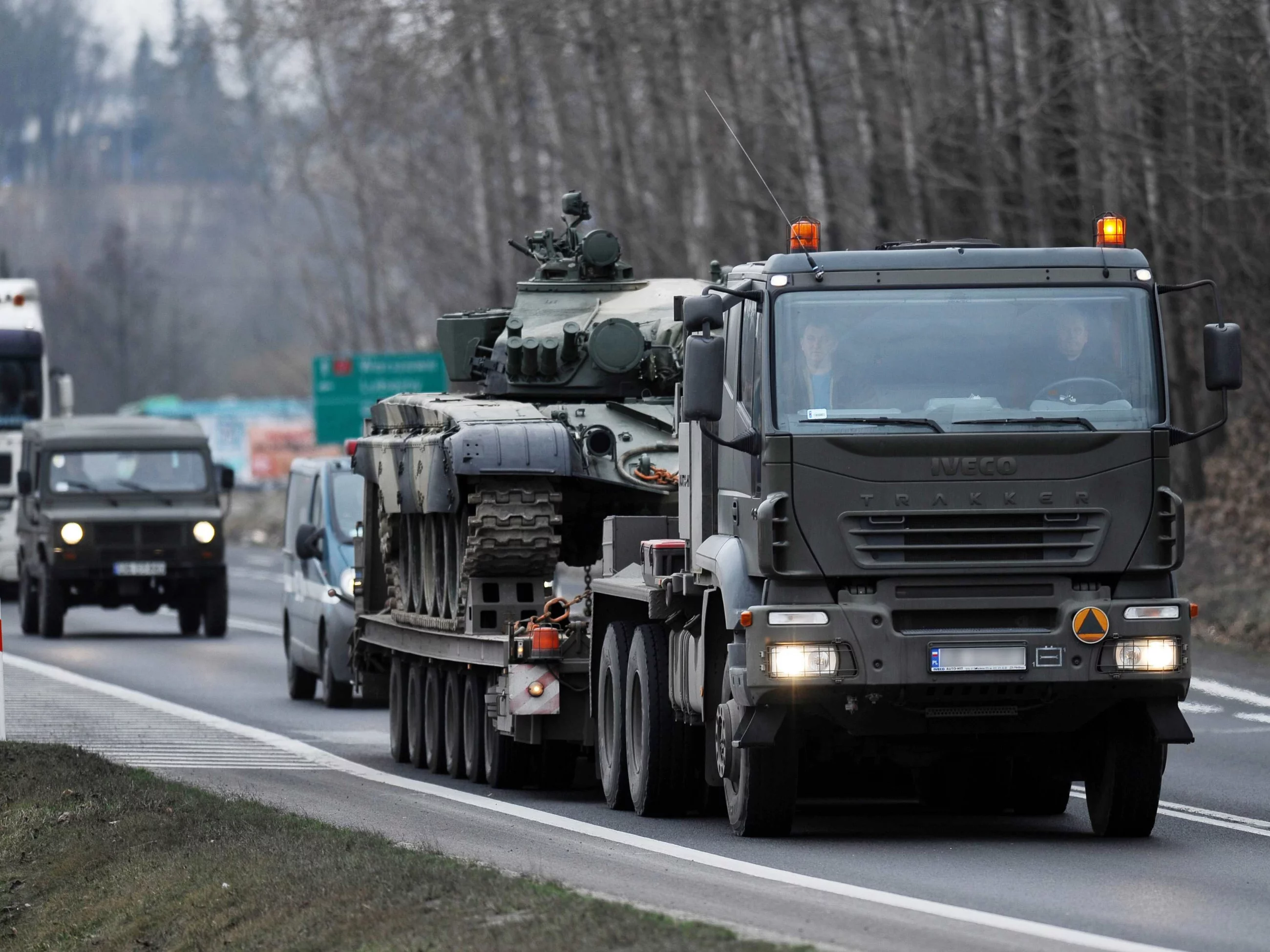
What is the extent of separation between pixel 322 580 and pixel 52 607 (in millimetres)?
8912

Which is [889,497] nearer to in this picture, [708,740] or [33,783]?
[708,740]

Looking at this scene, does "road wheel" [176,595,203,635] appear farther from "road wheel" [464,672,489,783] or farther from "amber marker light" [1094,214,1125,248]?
"amber marker light" [1094,214,1125,248]

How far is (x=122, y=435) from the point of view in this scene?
104 feet

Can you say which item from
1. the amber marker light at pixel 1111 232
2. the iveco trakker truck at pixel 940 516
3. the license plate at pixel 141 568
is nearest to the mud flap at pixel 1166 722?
the iveco trakker truck at pixel 940 516

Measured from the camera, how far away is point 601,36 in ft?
137

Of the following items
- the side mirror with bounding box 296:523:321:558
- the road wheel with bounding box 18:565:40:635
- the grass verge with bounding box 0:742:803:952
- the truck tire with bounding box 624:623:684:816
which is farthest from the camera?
the road wheel with bounding box 18:565:40:635

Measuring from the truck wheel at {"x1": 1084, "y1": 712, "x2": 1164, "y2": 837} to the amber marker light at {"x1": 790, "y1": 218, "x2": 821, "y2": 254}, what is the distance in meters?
2.53

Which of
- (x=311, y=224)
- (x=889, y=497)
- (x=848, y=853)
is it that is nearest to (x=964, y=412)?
(x=889, y=497)

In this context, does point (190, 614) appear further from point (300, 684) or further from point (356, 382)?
point (356, 382)

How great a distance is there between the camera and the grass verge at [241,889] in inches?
369

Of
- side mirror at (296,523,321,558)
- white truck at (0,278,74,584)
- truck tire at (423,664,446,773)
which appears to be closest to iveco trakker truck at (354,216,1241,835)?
truck tire at (423,664,446,773)

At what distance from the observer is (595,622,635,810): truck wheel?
46.8 feet

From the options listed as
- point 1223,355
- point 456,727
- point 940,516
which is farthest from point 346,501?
point 1223,355

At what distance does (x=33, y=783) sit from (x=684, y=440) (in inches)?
157
